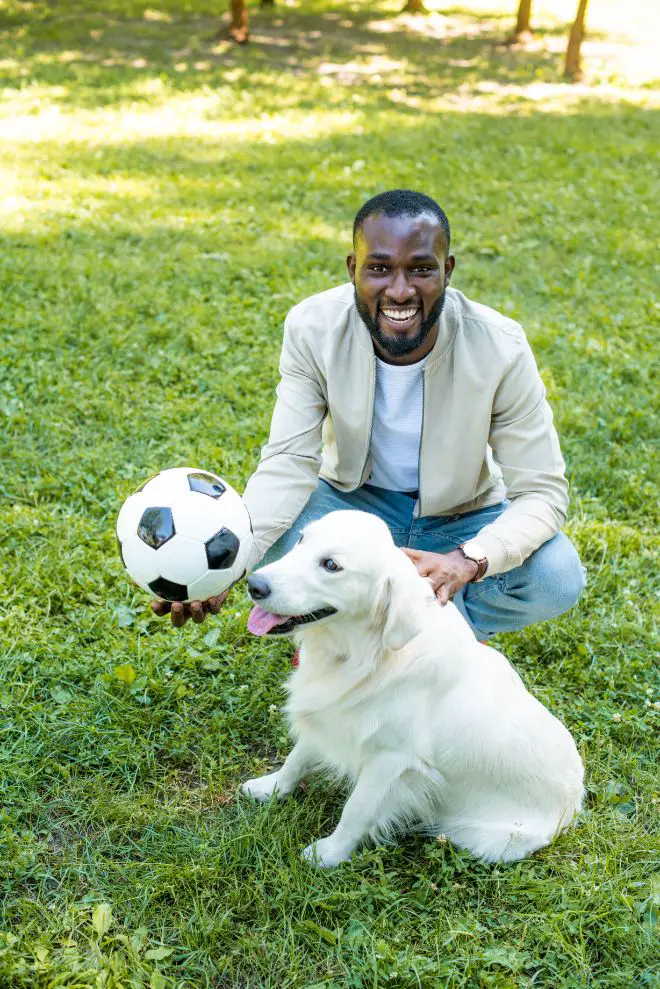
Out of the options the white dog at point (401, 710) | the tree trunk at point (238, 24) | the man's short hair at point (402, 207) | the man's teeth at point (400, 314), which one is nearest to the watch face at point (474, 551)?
the white dog at point (401, 710)

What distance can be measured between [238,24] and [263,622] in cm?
1520

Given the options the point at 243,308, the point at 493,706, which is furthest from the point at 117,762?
the point at 243,308

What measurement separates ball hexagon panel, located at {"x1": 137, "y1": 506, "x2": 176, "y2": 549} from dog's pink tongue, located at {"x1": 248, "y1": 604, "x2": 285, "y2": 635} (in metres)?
0.35

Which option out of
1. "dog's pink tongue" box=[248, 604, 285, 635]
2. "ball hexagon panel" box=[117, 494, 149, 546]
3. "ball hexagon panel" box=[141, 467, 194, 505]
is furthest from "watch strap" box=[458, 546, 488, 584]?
"ball hexagon panel" box=[117, 494, 149, 546]

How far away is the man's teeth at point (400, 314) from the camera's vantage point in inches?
118

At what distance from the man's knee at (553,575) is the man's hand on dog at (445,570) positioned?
0.40 m

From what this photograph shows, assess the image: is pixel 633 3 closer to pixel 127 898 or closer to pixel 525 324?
pixel 525 324

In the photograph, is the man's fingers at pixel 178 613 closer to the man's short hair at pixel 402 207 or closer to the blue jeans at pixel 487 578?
the blue jeans at pixel 487 578

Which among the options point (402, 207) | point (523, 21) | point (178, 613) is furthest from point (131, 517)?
point (523, 21)

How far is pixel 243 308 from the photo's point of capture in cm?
630

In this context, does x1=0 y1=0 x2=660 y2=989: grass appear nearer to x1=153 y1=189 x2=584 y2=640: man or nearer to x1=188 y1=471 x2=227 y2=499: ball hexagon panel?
x1=153 y1=189 x2=584 y2=640: man

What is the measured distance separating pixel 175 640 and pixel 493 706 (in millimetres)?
1402

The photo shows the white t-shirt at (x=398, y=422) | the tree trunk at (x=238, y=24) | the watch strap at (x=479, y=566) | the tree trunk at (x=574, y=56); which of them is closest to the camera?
the watch strap at (x=479, y=566)

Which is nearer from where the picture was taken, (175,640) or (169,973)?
(169,973)
